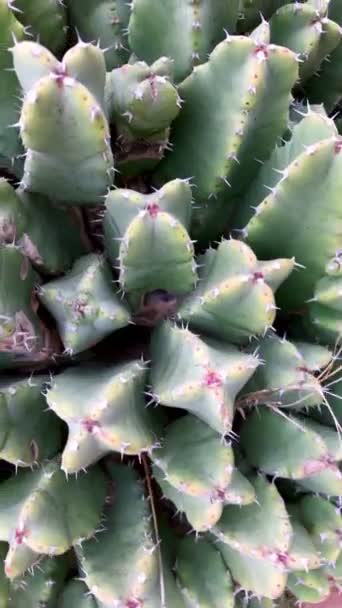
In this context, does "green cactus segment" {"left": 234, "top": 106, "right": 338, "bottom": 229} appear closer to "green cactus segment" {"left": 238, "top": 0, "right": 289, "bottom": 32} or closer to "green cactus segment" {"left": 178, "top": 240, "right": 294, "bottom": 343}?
"green cactus segment" {"left": 178, "top": 240, "right": 294, "bottom": 343}

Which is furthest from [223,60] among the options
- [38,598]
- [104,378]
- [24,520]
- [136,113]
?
[38,598]

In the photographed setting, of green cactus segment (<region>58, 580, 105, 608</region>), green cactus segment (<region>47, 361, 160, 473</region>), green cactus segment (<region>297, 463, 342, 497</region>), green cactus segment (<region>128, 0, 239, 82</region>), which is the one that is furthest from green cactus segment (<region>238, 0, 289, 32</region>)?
green cactus segment (<region>58, 580, 105, 608</region>)

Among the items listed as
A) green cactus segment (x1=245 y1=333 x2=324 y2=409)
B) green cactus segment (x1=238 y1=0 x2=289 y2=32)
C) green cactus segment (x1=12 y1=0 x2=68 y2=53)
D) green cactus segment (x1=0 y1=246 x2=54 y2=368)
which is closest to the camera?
green cactus segment (x1=0 y1=246 x2=54 y2=368)

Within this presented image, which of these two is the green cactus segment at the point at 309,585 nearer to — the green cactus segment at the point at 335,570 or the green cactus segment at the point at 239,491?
the green cactus segment at the point at 335,570

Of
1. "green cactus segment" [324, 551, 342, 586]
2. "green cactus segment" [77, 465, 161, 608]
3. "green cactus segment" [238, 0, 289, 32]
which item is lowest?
"green cactus segment" [324, 551, 342, 586]

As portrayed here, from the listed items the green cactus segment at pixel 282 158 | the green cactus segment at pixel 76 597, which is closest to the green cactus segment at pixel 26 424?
the green cactus segment at pixel 76 597

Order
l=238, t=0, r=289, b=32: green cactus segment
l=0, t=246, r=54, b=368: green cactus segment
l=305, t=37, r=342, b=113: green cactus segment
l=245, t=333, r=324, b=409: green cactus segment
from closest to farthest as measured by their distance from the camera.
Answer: l=0, t=246, r=54, b=368: green cactus segment → l=245, t=333, r=324, b=409: green cactus segment → l=238, t=0, r=289, b=32: green cactus segment → l=305, t=37, r=342, b=113: green cactus segment

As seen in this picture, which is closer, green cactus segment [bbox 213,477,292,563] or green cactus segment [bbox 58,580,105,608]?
green cactus segment [bbox 213,477,292,563]
